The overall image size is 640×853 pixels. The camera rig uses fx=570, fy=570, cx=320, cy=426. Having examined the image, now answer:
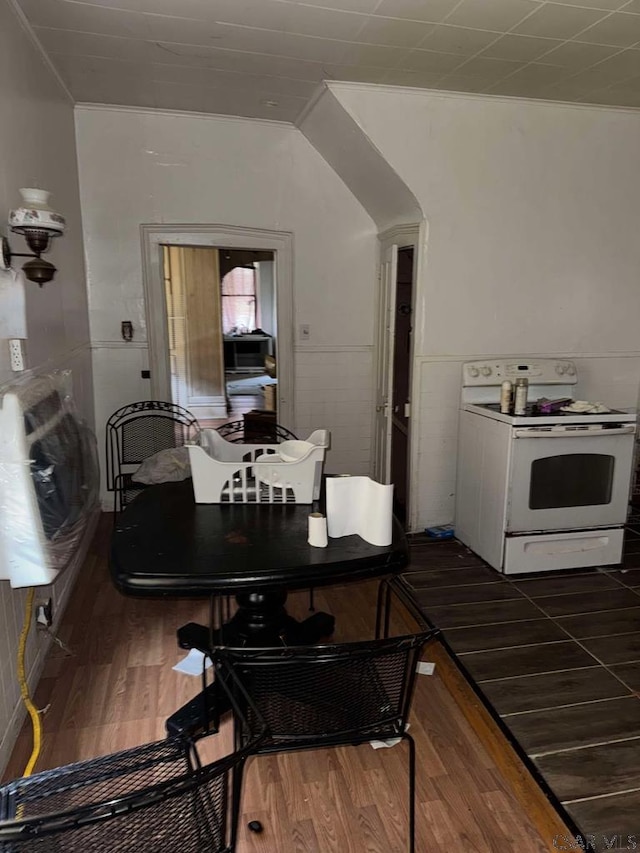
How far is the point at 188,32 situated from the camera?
2.66m

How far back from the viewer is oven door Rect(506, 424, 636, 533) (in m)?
3.04

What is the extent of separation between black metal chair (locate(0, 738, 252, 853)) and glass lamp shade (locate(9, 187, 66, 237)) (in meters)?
1.77

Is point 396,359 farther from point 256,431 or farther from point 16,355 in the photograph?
point 16,355

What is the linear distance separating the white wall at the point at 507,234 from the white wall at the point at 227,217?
0.79 metres

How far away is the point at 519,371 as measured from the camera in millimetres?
3621

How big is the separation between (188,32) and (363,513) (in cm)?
239

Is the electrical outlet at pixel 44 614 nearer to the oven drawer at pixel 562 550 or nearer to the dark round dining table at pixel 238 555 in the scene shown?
the dark round dining table at pixel 238 555

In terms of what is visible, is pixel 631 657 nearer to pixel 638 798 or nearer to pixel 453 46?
pixel 638 798

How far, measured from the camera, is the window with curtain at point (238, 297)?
412 inches

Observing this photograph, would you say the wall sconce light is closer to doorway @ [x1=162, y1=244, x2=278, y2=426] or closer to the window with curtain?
doorway @ [x1=162, y1=244, x2=278, y2=426]

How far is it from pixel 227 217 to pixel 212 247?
0.23m

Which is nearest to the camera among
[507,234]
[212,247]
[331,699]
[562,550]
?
[331,699]

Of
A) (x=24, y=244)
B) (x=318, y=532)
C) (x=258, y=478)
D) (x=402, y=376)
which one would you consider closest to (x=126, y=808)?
(x=318, y=532)

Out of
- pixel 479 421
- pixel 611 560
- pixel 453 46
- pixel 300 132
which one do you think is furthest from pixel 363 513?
pixel 300 132
